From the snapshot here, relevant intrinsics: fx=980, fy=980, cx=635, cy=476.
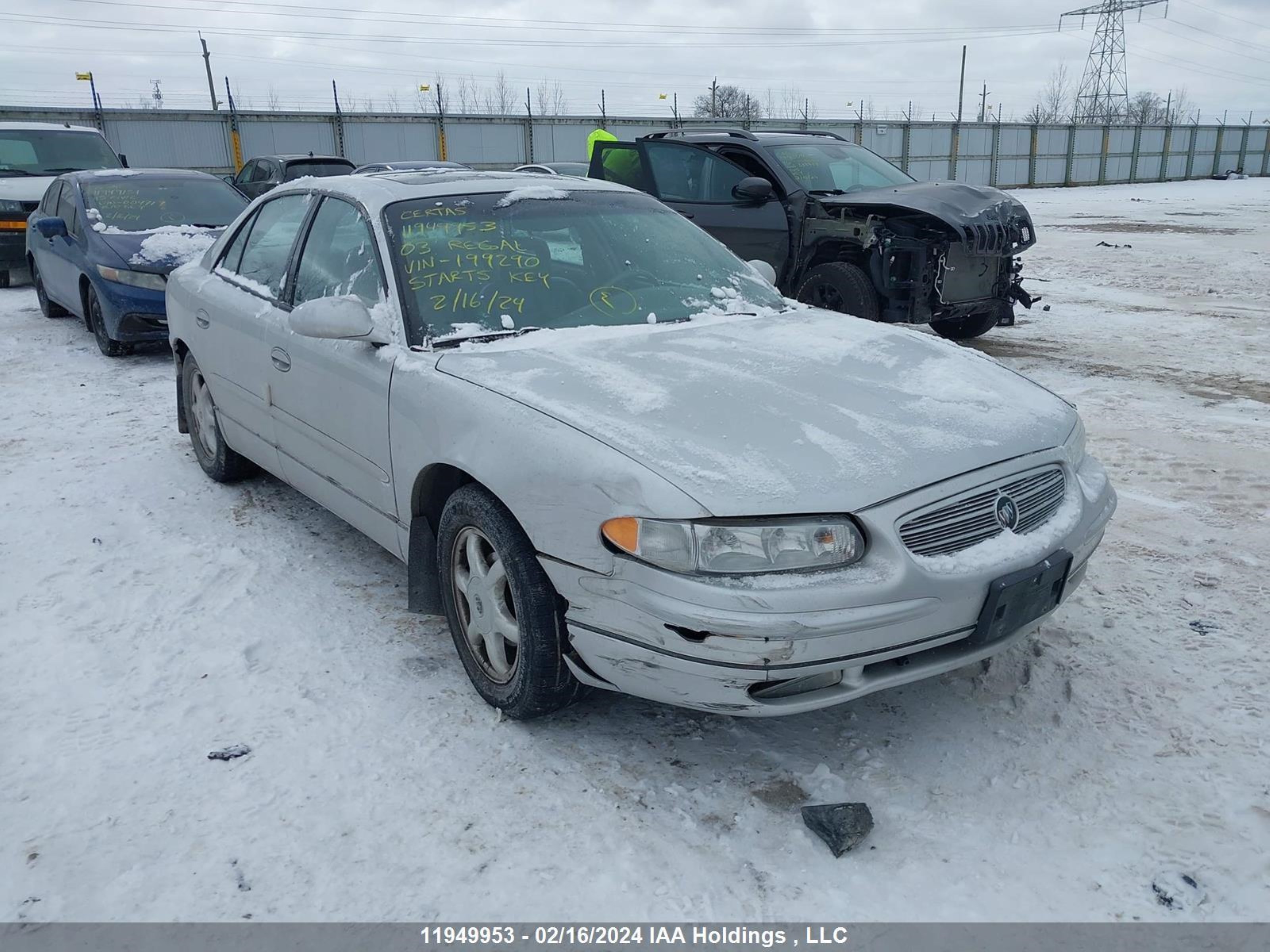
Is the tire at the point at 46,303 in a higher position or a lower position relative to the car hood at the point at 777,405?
lower

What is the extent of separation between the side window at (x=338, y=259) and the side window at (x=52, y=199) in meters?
6.87

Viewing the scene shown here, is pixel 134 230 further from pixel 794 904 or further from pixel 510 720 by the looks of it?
pixel 794 904

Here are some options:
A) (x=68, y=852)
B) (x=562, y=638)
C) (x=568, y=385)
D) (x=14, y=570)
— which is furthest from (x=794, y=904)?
(x=14, y=570)

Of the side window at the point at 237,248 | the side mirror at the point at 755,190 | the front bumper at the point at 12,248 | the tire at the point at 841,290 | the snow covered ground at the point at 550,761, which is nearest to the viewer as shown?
the snow covered ground at the point at 550,761

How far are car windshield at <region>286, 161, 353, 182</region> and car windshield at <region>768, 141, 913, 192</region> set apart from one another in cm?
778

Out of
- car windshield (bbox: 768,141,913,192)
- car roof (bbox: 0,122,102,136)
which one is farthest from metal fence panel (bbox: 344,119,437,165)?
car windshield (bbox: 768,141,913,192)

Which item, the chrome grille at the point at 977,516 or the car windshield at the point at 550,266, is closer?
the chrome grille at the point at 977,516

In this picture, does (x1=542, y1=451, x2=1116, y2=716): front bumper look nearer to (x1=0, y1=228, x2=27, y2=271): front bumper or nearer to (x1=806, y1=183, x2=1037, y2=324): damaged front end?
(x1=806, y1=183, x2=1037, y2=324): damaged front end

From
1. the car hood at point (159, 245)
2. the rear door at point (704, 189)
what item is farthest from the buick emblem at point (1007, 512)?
the car hood at point (159, 245)

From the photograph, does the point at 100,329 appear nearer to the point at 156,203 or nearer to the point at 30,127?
the point at 156,203

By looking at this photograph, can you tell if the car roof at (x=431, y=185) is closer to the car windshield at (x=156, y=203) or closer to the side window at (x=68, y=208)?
the car windshield at (x=156, y=203)

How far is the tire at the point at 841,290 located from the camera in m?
7.35

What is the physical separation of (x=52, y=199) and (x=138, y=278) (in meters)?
2.73

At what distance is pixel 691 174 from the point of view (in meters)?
8.45
